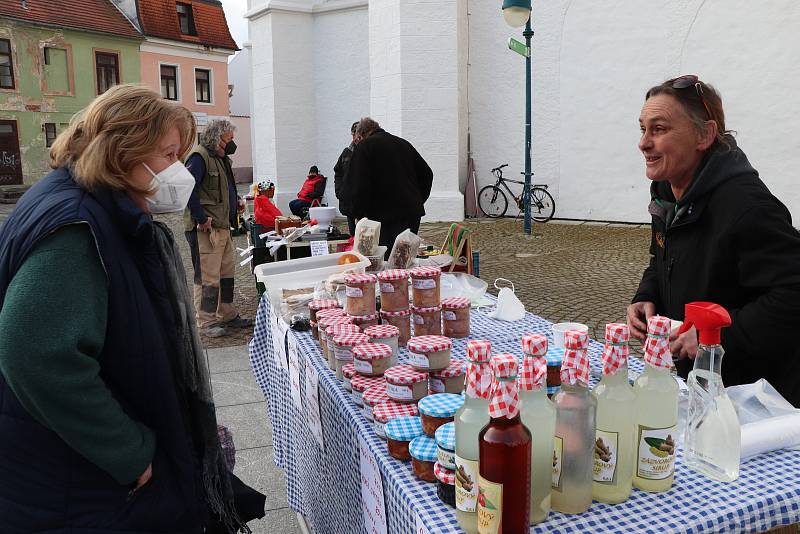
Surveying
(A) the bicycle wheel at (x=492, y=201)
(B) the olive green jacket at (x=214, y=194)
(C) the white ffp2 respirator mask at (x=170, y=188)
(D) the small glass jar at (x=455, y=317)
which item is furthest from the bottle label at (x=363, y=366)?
(A) the bicycle wheel at (x=492, y=201)

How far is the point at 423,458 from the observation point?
146 centimetres

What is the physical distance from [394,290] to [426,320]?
0.17 m

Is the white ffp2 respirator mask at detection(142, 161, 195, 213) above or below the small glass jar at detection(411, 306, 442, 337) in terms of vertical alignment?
above

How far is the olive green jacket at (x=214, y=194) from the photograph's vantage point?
5.93 m

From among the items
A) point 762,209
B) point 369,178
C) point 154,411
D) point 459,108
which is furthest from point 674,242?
point 459,108

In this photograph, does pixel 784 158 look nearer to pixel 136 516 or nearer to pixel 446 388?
pixel 446 388

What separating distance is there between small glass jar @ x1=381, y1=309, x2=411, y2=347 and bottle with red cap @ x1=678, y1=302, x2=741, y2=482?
3.80ft

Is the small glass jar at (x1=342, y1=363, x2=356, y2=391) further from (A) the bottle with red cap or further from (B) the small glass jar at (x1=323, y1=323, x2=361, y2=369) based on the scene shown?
(A) the bottle with red cap

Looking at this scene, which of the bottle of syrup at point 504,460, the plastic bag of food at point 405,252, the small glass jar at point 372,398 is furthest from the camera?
the plastic bag of food at point 405,252

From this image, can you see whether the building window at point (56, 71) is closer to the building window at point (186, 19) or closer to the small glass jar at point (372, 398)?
the building window at point (186, 19)

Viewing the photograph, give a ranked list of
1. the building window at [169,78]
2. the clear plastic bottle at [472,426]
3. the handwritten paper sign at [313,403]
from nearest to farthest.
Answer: the clear plastic bottle at [472,426]
the handwritten paper sign at [313,403]
the building window at [169,78]

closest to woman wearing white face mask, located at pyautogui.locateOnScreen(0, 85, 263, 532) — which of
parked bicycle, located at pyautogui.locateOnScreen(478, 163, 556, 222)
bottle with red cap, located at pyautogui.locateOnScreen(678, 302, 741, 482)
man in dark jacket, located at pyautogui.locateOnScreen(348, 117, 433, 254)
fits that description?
bottle with red cap, located at pyautogui.locateOnScreen(678, 302, 741, 482)

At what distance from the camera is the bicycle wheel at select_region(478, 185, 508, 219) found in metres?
14.7

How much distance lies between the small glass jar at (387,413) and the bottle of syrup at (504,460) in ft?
1.73
